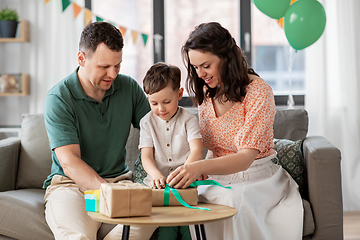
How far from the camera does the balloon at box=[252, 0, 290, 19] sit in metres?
2.73

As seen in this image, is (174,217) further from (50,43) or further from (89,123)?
(50,43)

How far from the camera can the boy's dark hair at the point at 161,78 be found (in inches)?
63.7

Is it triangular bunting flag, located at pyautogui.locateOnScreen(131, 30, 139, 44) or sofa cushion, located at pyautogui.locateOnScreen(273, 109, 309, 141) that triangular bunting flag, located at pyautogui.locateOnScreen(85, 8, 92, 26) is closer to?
triangular bunting flag, located at pyautogui.locateOnScreen(131, 30, 139, 44)

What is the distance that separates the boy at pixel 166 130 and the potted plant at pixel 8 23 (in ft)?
6.97

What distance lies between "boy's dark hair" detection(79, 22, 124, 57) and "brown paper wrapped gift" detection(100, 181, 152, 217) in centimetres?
82

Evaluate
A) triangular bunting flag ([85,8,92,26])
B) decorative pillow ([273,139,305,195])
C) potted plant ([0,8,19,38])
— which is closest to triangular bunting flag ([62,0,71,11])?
triangular bunting flag ([85,8,92,26])

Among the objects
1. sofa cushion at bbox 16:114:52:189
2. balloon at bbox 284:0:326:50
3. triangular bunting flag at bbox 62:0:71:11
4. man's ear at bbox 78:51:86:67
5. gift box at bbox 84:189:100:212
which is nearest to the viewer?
gift box at bbox 84:189:100:212

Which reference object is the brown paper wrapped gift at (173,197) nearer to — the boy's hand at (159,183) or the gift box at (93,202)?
the boy's hand at (159,183)

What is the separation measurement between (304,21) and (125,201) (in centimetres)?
209

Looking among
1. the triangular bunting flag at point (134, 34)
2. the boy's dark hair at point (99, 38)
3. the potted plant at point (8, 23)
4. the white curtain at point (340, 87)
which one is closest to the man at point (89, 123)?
the boy's dark hair at point (99, 38)

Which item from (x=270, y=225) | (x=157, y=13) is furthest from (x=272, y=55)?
(x=270, y=225)

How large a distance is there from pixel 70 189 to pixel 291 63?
2.21 meters

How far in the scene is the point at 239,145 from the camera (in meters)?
1.60

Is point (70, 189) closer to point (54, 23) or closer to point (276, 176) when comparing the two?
point (276, 176)
